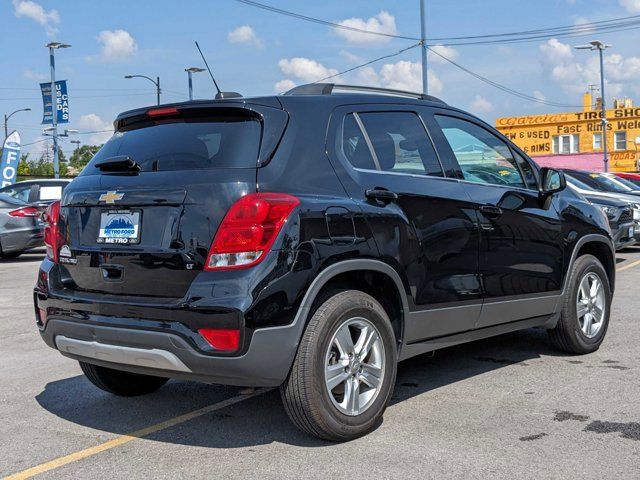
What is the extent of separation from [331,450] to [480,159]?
2.34m

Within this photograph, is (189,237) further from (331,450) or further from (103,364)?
(331,450)

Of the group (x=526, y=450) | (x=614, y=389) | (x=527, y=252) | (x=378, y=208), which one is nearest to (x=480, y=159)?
(x=527, y=252)

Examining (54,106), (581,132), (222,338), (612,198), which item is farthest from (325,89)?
(581,132)

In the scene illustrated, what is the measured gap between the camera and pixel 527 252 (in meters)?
5.57

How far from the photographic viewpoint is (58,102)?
43.3m

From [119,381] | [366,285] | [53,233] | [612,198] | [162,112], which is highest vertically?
[162,112]

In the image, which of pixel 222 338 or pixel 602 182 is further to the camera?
pixel 602 182

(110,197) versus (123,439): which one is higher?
(110,197)

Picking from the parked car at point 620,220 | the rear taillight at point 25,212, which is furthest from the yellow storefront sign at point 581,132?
the rear taillight at point 25,212

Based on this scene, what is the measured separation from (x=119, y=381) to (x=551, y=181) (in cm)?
332

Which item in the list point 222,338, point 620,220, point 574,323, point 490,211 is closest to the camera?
point 222,338

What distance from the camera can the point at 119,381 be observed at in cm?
521

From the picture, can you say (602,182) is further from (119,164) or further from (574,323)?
(119,164)

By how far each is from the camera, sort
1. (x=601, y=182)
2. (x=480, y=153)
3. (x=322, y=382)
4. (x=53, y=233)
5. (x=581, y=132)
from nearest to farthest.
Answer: (x=322, y=382)
(x=53, y=233)
(x=480, y=153)
(x=601, y=182)
(x=581, y=132)
